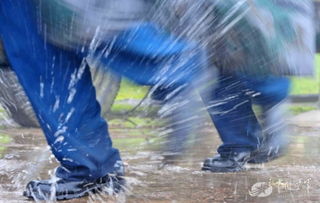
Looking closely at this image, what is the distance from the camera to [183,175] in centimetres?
267

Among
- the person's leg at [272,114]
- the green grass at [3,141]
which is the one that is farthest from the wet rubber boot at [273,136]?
the green grass at [3,141]

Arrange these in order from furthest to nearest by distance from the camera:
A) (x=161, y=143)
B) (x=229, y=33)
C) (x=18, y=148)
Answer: (x=18, y=148) → (x=161, y=143) → (x=229, y=33)

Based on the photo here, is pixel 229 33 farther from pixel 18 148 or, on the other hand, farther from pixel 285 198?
pixel 18 148

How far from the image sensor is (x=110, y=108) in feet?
9.34

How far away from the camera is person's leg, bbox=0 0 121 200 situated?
7.20 feet

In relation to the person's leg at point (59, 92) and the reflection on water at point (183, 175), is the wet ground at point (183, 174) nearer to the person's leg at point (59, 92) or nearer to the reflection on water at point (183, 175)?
the reflection on water at point (183, 175)

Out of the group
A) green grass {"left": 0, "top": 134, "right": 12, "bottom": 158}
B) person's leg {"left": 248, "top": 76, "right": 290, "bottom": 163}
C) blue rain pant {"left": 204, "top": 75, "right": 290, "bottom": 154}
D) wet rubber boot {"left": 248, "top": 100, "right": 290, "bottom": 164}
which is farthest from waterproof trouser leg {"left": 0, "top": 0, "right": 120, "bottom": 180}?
green grass {"left": 0, "top": 134, "right": 12, "bottom": 158}

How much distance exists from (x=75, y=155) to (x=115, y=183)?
0.20 m

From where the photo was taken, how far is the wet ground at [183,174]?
236 cm

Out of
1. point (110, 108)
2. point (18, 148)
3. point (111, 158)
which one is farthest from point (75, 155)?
point (18, 148)

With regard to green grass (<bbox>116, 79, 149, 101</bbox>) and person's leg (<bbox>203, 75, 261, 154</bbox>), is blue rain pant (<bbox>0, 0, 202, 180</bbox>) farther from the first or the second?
person's leg (<bbox>203, 75, 261, 154</bbox>)

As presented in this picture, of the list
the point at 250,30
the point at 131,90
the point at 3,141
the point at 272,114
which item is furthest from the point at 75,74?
the point at 3,141

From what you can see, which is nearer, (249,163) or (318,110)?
(249,163)

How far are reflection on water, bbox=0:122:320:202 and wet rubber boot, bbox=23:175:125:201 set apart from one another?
1.4 inches
